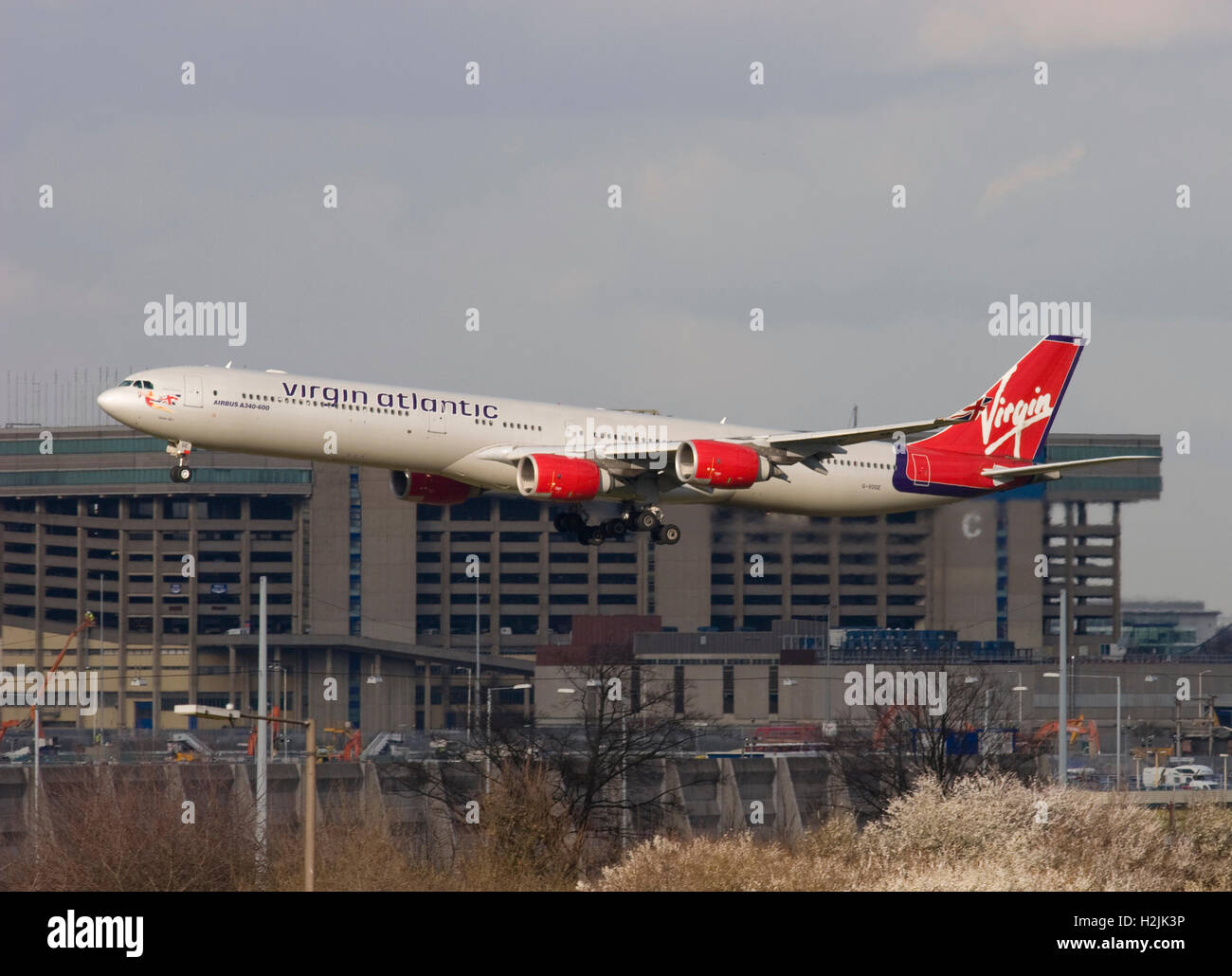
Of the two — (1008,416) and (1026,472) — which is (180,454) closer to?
(1026,472)

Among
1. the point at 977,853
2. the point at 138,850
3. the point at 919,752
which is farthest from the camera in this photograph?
the point at 919,752

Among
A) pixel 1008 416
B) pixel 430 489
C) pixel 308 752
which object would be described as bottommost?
pixel 308 752

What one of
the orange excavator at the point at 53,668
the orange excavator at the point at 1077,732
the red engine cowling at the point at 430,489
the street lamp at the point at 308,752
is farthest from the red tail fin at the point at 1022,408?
the orange excavator at the point at 53,668

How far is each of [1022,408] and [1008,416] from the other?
0.95m

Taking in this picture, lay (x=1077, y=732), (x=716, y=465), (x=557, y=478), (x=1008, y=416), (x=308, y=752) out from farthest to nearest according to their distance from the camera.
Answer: (x=1077, y=732), (x=1008, y=416), (x=716, y=465), (x=557, y=478), (x=308, y=752)

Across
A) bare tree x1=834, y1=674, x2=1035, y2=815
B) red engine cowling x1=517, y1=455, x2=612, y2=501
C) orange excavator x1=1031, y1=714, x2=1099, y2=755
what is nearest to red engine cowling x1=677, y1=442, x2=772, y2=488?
red engine cowling x1=517, y1=455, x2=612, y2=501

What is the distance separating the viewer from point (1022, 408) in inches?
2635

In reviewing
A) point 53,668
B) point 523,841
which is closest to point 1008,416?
point 523,841

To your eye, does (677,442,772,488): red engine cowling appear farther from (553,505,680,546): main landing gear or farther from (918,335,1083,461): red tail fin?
(918,335,1083,461): red tail fin

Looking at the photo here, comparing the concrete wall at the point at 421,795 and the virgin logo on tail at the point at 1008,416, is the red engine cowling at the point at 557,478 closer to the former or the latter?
the concrete wall at the point at 421,795

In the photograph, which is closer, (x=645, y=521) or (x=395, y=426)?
(x=395, y=426)

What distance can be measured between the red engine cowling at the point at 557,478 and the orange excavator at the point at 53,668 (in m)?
67.0

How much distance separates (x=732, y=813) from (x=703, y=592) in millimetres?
51878
